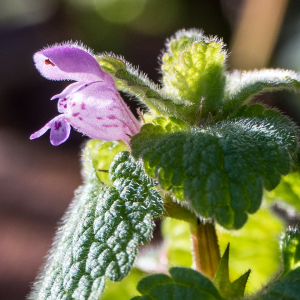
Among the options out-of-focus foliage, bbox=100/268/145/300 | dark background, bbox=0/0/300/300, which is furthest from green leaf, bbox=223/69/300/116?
dark background, bbox=0/0/300/300

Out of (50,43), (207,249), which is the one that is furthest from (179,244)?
(50,43)

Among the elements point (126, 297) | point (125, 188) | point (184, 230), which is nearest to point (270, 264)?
point (184, 230)

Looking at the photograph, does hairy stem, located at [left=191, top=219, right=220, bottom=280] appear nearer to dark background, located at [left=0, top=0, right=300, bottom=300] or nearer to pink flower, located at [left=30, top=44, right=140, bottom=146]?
pink flower, located at [left=30, top=44, right=140, bottom=146]

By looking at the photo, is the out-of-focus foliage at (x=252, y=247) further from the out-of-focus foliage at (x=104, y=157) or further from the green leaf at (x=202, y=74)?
the green leaf at (x=202, y=74)

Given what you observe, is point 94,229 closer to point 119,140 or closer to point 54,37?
point 119,140

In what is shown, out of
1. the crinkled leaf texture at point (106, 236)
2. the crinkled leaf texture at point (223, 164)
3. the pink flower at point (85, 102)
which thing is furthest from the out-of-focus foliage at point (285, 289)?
the pink flower at point (85, 102)

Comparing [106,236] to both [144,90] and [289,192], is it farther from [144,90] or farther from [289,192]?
[289,192]

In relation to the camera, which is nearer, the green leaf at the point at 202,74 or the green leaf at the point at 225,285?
the green leaf at the point at 225,285
